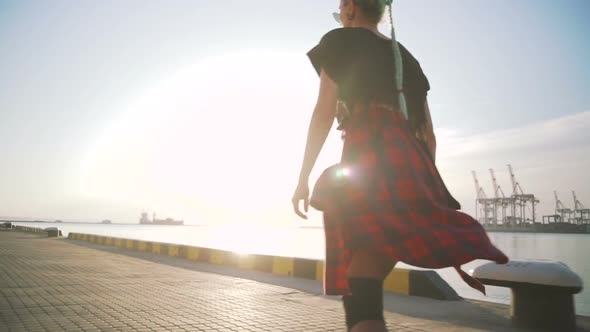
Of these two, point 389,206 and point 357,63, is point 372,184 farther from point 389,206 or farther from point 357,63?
point 357,63

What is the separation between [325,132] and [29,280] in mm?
6763

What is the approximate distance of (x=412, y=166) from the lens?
1567 millimetres

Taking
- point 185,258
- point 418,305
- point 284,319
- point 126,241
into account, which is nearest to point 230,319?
point 284,319

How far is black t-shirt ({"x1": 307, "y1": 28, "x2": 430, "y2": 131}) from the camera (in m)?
1.70

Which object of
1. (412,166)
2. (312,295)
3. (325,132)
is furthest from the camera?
(312,295)

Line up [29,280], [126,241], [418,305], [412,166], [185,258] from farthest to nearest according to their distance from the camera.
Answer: [126,241], [185,258], [29,280], [418,305], [412,166]

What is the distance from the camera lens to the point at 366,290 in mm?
1544

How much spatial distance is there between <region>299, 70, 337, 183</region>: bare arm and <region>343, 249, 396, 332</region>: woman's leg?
1.37ft

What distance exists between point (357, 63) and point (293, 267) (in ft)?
23.6

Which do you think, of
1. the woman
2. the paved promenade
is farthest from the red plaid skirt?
the paved promenade

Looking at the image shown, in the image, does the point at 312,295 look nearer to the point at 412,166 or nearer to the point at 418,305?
the point at 418,305

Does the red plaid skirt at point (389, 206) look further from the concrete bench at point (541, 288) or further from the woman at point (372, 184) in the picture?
the concrete bench at point (541, 288)

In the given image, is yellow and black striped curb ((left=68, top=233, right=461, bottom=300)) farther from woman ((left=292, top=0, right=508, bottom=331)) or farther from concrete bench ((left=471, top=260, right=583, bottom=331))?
woman ((left=292, top=0, right=508, bottom=331))

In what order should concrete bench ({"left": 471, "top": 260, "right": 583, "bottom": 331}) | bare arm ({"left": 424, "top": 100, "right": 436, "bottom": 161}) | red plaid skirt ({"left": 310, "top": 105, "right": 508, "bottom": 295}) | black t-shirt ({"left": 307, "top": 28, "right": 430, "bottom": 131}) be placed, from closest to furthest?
red plaid skirt ({"left": 310, "top": 105, "right": 508, "bottom": 295}) → black t-shirt ({"left": 307, "top": 28, "right": 430, "bottom": 131}) → bare arm ({"left": 424, "top": 100, "right": 436, "bottom": 161}) → concrete bench ({"left": 471, "top": 260, "right": 583, "bottom": 331})
